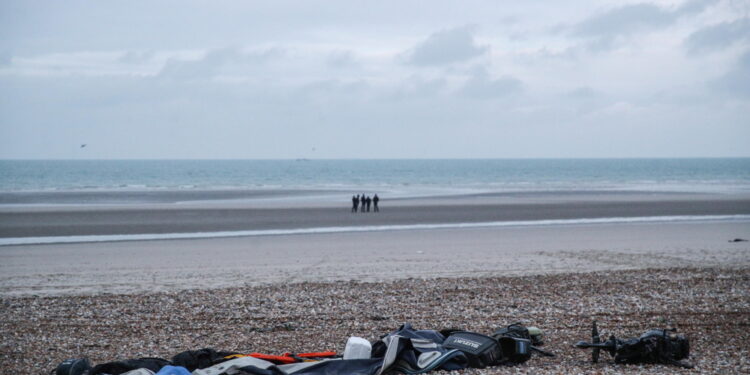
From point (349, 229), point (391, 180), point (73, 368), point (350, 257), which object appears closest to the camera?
point (73, 368)

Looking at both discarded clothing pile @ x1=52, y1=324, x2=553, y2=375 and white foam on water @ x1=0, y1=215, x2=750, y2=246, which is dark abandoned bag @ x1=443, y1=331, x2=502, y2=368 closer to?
discarded clothing pile @ x1=52, y1=324, x2=553, y2=375

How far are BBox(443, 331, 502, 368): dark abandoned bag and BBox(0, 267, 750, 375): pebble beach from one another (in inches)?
6.6

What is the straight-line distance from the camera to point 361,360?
648 cm

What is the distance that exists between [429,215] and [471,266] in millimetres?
16793

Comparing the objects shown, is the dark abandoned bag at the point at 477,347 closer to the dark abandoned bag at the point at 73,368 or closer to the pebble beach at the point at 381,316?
the pebble beach at the point at 381,316

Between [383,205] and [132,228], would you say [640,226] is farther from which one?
[132,228]

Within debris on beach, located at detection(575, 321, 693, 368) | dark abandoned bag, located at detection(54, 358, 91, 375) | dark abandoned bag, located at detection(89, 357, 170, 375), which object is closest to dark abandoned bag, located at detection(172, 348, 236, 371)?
dark abandoned bag, located at detection(89, 357, 170, 375)

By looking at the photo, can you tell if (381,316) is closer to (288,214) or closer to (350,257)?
(350,257)

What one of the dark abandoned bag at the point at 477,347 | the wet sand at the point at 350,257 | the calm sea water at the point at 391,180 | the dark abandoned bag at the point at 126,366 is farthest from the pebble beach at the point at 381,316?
the calm sea water at the point at 391,180

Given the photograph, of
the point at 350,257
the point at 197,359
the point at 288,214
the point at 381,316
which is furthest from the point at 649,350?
the point at 288,214

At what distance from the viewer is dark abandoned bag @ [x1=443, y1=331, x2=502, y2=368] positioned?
6643 millimetres

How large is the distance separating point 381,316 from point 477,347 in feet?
9.47

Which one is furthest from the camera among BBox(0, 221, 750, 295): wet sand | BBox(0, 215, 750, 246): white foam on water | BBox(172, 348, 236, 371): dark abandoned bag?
BBox(0, 215, 750, 246): white foam on water

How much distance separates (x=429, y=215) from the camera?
32.0 m
